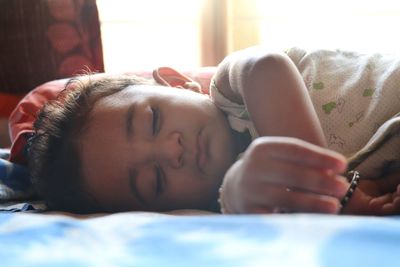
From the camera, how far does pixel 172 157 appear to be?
878 millimetres

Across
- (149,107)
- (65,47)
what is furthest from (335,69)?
(65,47)

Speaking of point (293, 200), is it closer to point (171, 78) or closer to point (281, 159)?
point (281, 159)

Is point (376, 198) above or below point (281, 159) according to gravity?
below

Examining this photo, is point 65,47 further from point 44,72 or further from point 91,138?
point 91,138

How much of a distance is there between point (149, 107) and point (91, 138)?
0.40 ft

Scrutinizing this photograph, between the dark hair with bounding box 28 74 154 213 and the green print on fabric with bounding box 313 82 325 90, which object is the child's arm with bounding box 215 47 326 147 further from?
the dark hair with bounding box 28 74 154 213

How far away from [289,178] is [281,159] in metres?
0.02

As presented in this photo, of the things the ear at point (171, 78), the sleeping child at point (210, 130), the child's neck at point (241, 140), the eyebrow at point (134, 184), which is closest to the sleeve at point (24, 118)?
the sleeping child at point (210, 130)

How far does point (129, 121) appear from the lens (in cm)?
93

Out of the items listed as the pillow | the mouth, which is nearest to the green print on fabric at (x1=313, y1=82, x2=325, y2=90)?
the mouth

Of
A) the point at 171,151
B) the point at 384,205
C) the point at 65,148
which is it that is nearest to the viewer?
the point at 384,205

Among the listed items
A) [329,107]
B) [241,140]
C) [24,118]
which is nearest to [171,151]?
[241,140]

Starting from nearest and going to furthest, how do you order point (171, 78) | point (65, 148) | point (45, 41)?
1. point (65, 148)
2. point (171, 78)
3. point (45, 41)

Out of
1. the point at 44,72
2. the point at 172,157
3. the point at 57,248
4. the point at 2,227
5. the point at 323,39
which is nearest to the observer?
the point at 57,248
